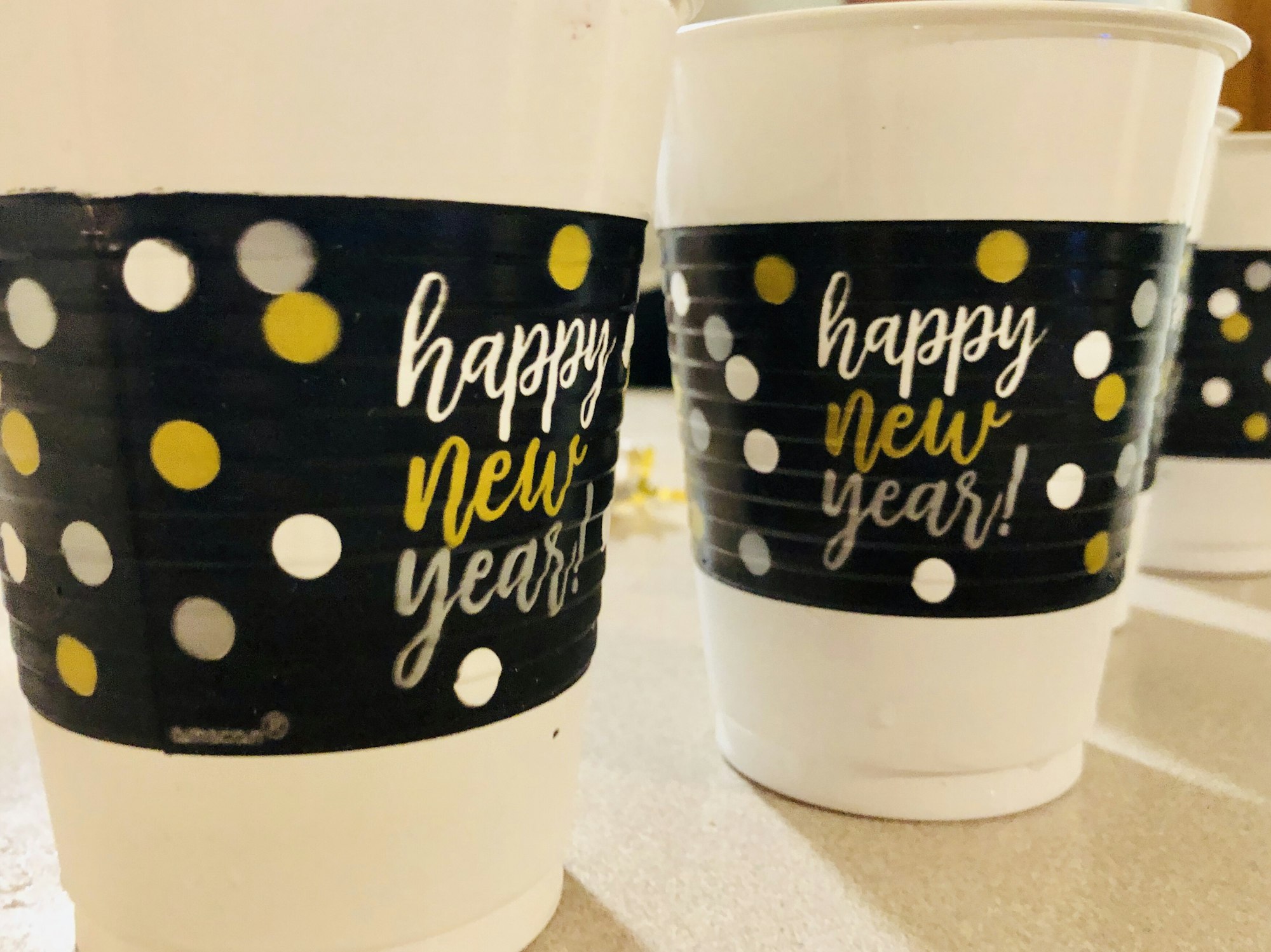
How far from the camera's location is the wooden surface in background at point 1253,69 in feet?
2.51

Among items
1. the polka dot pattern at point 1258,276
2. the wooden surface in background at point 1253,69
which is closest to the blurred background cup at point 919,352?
the polka dot pattern at point 1258,276

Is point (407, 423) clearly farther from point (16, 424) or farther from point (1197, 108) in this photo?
point (1197, 108)

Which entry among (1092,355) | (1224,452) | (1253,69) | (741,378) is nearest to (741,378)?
(741,378)

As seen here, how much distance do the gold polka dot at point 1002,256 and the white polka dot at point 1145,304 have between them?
0.18 ft

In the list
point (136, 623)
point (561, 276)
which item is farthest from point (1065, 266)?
point (136, 623)

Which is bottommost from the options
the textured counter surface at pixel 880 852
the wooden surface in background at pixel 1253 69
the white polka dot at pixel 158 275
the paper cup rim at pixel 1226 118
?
the textured counter surface at pixel 880 852

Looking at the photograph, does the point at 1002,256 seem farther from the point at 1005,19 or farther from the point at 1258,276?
the point at 1258,276

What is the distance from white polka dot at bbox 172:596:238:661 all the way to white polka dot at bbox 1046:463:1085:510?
0.91ft

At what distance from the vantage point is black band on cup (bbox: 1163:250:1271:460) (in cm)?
67

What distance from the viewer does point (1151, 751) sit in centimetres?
46

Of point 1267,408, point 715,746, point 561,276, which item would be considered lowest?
point 715,746

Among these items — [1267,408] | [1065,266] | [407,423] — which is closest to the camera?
[407,423]

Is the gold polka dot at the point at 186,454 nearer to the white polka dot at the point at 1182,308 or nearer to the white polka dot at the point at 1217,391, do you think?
the white polka dot at the point at 1182,308

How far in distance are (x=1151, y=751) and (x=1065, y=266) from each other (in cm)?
22
